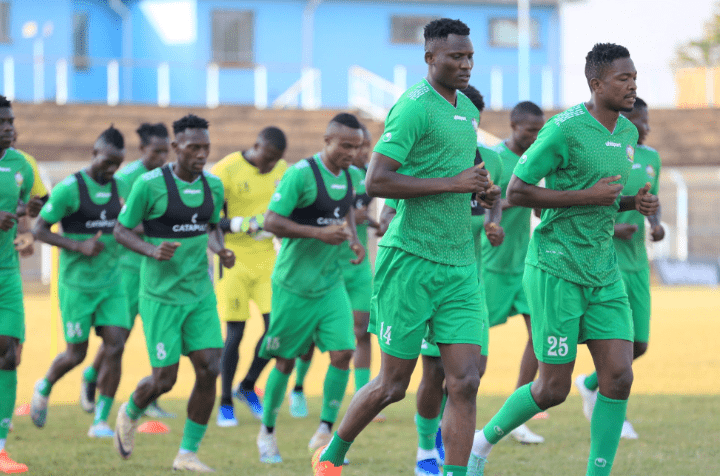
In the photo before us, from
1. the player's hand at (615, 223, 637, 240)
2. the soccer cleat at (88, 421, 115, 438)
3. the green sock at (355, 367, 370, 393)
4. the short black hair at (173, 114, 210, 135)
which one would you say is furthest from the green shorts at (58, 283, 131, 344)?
the player's hand at (615, 223, 637, 240)

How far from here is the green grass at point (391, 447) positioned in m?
6.68

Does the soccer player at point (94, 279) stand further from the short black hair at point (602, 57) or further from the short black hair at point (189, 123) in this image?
the short black hair at point (602, 57)

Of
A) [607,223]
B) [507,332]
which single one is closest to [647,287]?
[607,223]

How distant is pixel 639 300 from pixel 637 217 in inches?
27.2

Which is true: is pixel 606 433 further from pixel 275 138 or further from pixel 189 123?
pixel 275 138

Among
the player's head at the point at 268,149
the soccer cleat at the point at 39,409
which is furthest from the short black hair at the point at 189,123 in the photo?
the soccer cleat at the point at 39,409

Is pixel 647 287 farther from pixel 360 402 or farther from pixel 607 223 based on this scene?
pixel 360 402

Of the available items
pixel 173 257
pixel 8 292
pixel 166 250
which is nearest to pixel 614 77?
pixel 166 250

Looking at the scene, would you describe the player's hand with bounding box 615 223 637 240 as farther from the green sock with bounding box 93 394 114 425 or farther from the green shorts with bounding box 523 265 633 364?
the green sock with bounding box 93 394 114 425

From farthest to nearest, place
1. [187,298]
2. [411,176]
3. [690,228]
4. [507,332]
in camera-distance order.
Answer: [690,228] → [507,332] → [187,298] → [411,176]

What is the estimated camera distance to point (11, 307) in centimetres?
695

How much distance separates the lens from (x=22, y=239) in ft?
24.0

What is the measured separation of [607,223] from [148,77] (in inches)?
1151

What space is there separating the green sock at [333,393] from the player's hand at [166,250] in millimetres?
1671
